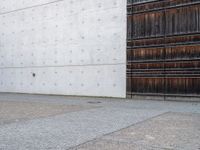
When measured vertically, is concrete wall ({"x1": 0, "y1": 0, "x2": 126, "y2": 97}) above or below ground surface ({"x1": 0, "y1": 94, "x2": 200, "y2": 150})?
above

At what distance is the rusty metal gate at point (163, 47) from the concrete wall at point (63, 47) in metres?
0.68

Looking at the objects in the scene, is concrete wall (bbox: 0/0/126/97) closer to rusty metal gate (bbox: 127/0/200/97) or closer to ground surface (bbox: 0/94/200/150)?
rusty metal gate (bbox: 127/0/200/97)

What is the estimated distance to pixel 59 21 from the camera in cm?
1908

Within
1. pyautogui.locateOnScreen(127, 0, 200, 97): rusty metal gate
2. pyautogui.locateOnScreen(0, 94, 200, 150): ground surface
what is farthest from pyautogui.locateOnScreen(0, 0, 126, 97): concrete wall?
pyautogui.locateOnScreen(0, 94, 200, 150): ground surface

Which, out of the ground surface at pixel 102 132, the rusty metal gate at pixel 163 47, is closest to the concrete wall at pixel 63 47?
the rusty metal gate at pixel 163 47

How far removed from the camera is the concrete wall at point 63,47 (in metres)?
16.2

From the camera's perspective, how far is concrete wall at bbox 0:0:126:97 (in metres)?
16.2

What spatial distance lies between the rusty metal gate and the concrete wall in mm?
676

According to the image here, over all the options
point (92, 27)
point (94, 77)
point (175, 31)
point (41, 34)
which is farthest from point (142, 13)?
point (41, 34)

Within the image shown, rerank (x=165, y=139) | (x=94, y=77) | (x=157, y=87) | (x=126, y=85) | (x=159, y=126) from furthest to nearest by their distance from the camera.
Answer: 1. (x=94, y=77)
2. (x=126, y=85)
3. (x=157, y=87)
4. (x=159, y=126)
5. (x=165, y=139)

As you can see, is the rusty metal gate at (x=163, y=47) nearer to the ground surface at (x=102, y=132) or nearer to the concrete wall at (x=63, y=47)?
the concrete wall at (x=63, y=47)

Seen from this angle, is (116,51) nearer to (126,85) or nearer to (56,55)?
(126,85)

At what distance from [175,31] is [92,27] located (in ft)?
17.1

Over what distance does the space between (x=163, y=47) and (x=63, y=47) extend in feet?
23.0
